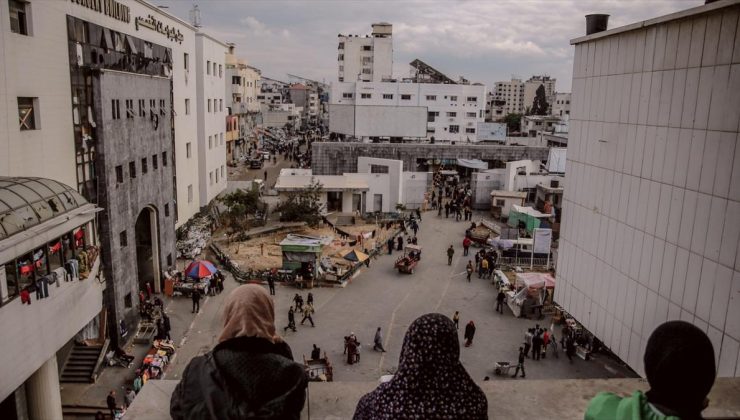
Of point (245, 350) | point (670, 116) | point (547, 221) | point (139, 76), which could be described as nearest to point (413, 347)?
point (245, 350)

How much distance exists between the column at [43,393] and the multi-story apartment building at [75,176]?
1.0 inches

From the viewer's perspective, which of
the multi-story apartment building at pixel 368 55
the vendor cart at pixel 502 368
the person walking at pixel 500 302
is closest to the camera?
the vendor cart at pixel 502 368

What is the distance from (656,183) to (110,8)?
17759 millimetres

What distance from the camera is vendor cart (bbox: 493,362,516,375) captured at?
52.0ft

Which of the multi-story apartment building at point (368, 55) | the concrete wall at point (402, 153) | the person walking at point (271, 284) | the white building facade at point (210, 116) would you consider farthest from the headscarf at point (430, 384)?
the multi-story apartment building at point (368, 55)

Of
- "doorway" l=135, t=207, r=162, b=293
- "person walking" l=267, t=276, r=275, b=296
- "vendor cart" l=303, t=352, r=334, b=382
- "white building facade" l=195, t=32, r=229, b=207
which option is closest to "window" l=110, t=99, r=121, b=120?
"doorway" l=135, t=207, r=162, b=293

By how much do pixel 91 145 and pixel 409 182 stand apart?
2463 centimetres

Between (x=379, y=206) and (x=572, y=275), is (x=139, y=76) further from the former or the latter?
(x=379, y=206)

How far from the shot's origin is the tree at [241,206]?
30750 mm

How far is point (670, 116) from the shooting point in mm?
9367

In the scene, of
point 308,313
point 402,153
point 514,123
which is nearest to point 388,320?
point 308,313

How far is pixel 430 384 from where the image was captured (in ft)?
8.85

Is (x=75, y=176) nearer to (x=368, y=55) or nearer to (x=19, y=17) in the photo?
(x=19, y=17)

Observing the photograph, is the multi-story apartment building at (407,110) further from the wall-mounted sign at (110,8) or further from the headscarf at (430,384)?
the headscarf at (430,384)
